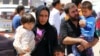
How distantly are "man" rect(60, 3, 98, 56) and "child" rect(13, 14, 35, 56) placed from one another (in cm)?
39

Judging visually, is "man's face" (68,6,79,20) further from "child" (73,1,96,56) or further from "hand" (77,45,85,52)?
"hand" (77,45,85,52)

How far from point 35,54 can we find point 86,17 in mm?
801

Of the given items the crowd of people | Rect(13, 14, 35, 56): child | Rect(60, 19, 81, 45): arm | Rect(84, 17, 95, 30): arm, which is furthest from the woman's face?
Rect(84, 17, 95, 30): arm

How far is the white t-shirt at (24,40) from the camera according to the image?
3.93 m

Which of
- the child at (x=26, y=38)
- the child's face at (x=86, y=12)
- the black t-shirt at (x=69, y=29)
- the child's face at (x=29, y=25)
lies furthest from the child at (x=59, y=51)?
the child's face at (x=86, y=12)

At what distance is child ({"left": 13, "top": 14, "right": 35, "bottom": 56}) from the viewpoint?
3920 mm

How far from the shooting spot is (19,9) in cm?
852

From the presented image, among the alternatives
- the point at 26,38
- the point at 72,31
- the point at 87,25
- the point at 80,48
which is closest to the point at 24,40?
the point at 26,38

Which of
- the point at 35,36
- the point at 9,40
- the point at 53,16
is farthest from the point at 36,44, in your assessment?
the point at 53,16

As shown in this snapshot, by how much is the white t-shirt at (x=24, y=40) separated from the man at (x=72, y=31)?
0.39 metres

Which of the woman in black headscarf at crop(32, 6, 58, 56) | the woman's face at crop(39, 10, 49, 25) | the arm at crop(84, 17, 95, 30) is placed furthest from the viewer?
the arm at crop(84, 17, 95, 30)

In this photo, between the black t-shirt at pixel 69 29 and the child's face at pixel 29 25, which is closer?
the child's face at pixel 29 25

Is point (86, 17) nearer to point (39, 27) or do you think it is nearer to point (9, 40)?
point (39, 27)

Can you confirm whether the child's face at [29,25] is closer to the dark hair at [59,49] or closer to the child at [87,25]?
the dark hair at [59,49]
